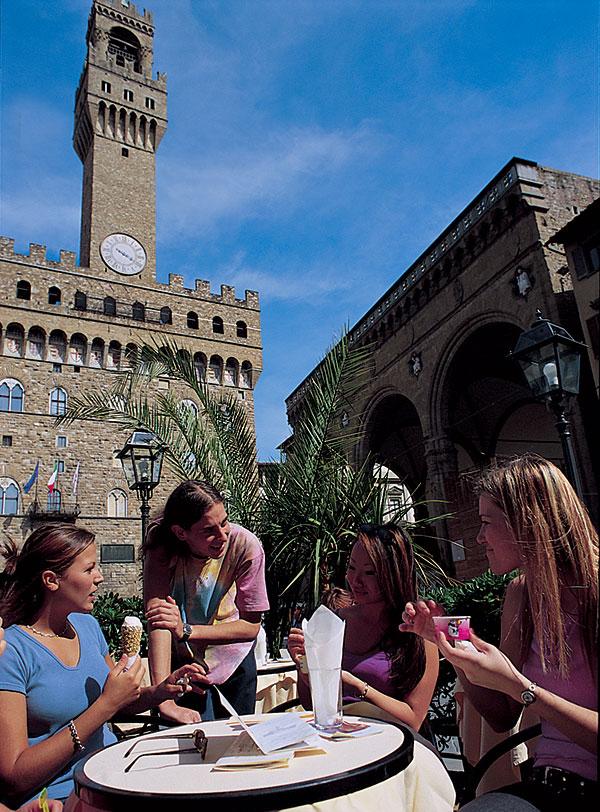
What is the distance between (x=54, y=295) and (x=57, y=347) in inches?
94.7

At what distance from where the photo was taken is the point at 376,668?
6.89 ft

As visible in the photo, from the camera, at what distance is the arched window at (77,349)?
25453mm

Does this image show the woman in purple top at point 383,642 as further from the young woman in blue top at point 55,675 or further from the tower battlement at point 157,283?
the tower battlement at point 157,283

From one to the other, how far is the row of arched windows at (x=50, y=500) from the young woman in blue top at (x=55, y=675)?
74.2ft

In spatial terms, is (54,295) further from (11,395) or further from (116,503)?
(116,503)

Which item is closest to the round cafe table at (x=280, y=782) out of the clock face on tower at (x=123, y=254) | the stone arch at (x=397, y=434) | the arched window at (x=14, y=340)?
the stone arch at (x=397, y=434)

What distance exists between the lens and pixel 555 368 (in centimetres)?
478

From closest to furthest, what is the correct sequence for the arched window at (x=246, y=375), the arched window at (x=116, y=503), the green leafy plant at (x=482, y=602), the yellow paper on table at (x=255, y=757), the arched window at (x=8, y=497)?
the yellow paper on table at (x=255, y=757)
the green leafy plant at (x=482, y=602)
the arched window at (x=8, y=497)
the arched window at (x=116, y=503)
the arched window at (x=246, y=375)

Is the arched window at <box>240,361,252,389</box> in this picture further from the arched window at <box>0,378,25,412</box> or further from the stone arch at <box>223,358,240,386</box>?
the arched window at <box>0,378,25,412</box>

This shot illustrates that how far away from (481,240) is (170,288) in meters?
18.2

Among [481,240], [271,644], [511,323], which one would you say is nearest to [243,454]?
[271,644]

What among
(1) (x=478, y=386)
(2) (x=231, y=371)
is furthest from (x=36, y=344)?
(1) (x=478, y=386)

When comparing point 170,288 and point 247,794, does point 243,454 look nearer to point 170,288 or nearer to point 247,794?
point 247,794

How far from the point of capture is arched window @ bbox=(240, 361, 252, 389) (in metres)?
29.4
